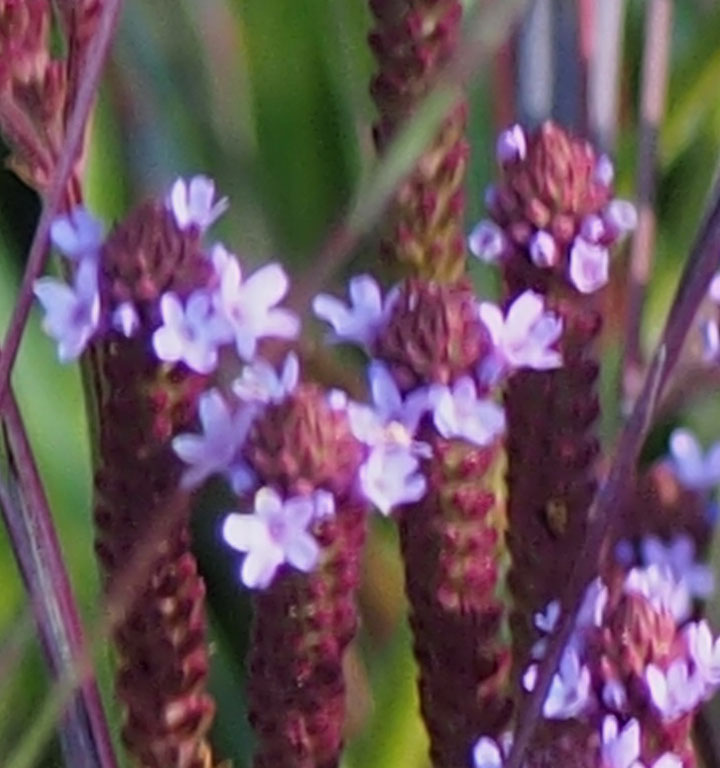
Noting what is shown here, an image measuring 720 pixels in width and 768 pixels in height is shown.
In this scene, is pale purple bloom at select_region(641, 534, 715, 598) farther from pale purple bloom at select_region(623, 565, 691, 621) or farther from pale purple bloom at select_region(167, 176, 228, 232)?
pale purple bloom at select_region(167, 176, 228, 232)

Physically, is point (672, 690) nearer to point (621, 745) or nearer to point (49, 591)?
point (621, 745)

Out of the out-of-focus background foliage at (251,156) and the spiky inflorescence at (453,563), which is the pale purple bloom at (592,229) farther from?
the out-of-focus background foliage at (251,156)


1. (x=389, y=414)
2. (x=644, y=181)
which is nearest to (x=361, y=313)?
(x=389, y=414)

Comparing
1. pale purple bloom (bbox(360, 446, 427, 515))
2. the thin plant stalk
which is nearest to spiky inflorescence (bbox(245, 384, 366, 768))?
pale purple bloom (bbox(360, 446, 427, 515))

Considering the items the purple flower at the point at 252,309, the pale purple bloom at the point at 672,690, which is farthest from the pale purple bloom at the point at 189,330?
the pale purple bloom at the point at 672,690

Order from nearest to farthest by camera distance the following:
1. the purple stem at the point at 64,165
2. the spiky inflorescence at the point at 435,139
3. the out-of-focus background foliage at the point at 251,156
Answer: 1. the purple stem at the point at 64,165
2. the spiky inflorescence at the point at 435,139
3. the out-of-focus background foliage at the point at 251,156
